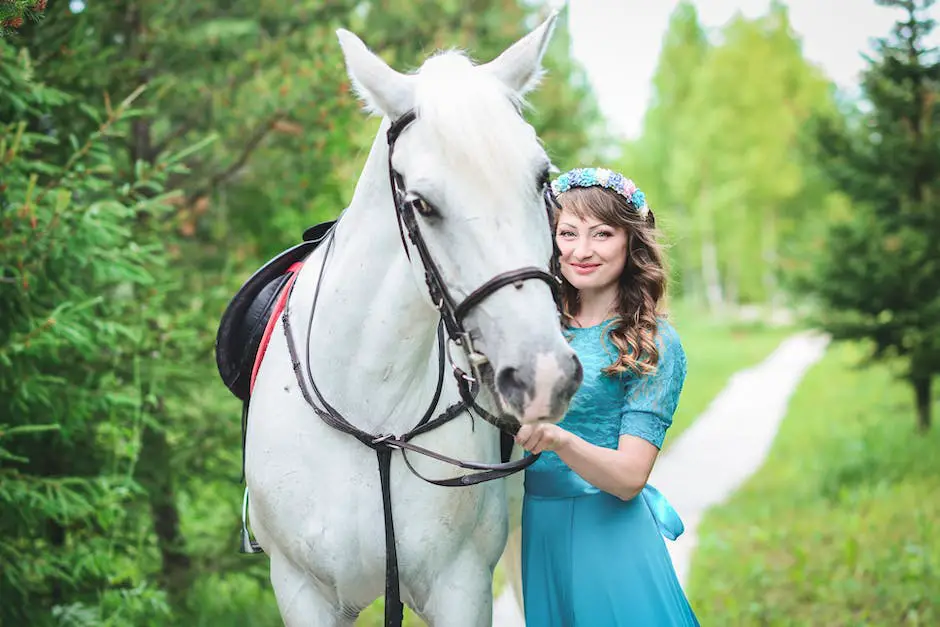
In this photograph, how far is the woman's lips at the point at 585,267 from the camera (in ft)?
8.25

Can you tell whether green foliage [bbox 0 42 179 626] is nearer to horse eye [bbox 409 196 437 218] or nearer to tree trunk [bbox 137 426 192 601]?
tree trunk [bbox 137 426 192 601]

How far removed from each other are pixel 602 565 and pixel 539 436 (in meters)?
0.67

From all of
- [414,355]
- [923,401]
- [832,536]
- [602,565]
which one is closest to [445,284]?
[414,355]

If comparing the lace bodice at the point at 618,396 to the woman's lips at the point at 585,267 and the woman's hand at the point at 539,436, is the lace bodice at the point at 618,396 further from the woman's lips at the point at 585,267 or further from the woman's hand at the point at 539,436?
the woman's hand at the point at 539,436

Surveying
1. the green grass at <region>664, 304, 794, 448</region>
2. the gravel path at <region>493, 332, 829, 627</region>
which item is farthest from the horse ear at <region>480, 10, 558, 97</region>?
the gravel path at <region>493, 332, 829, 627</region>

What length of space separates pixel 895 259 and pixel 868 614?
4.23m

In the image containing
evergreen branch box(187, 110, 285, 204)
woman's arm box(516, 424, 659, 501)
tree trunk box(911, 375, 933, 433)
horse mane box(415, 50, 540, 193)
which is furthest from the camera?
tree trunk box(911, 375, 933, 433)

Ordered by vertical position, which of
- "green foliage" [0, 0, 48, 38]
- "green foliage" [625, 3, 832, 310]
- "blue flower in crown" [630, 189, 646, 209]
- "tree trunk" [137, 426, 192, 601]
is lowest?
"tree trunk" [137, 426, 192, 601]

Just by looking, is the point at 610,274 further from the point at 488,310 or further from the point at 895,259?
the point at 895,259

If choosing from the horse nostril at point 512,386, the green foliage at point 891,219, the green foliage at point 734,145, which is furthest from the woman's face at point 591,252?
the green foliage at point 734,145

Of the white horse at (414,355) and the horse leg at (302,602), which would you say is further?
the horse leg at (302,602)

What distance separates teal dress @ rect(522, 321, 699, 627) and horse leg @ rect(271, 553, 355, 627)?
616 millimetres

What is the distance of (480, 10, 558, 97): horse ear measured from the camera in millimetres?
2004

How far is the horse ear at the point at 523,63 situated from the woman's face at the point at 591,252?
1.85ft
